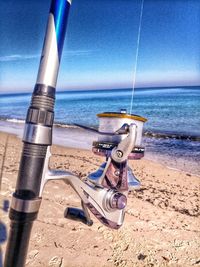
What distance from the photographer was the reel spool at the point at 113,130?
1208 mm

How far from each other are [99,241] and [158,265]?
0.49 m

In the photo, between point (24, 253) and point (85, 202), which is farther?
point (85, 202)

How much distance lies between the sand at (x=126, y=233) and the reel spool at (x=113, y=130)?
1.12 meters

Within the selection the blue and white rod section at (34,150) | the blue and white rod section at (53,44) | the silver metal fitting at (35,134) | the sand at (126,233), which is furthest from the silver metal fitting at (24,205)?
the sand at (126,233)

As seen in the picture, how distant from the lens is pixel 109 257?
82.7 inches

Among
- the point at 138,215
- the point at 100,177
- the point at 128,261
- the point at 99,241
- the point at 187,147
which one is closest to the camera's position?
the point at 100,177

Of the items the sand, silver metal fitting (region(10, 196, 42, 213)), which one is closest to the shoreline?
the sand

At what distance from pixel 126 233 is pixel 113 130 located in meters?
1.53

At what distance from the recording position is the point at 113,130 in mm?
1234

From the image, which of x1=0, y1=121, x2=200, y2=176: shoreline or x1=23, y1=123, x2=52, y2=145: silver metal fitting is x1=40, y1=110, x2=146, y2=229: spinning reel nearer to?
x1=23, y1=123, x2=52, y2=145: silver metal fitting

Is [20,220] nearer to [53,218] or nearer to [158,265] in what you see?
[158,265]

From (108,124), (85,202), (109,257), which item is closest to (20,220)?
(85,202)

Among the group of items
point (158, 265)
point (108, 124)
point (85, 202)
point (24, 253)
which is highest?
point (108, 124)

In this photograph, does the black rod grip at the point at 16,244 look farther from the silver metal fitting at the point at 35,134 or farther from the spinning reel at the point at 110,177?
the silver metal fitting at the point at 35,134
